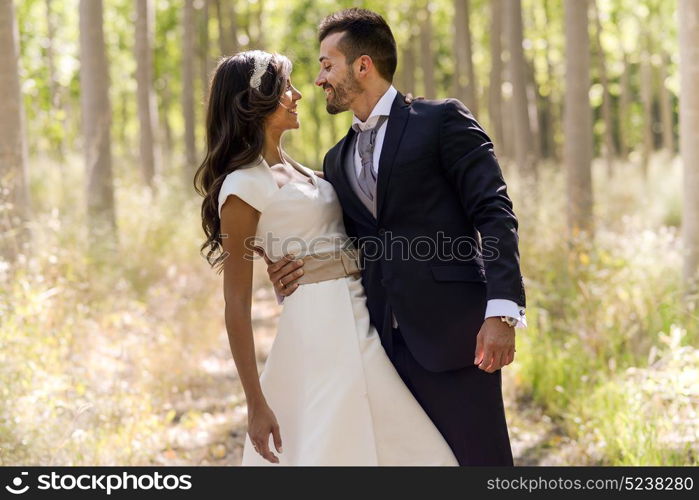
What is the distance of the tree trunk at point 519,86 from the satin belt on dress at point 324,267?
9.73 m

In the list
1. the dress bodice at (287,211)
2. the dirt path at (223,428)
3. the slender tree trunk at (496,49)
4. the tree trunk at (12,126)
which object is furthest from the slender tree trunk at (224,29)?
the dress bodice at (287,211)

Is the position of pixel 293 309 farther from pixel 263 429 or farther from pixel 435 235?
pixel 435 235

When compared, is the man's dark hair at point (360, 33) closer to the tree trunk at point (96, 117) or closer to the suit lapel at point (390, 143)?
the suit lapel at point (390, 143)

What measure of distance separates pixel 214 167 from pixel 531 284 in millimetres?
4498

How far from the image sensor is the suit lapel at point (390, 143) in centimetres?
319

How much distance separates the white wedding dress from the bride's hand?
0.10 metres

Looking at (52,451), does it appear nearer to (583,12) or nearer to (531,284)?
Result: (531,284)

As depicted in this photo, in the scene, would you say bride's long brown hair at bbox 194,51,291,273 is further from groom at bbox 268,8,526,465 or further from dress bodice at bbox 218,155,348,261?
groom at bbox 268,8,526,465

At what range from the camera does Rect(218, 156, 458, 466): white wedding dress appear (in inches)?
123

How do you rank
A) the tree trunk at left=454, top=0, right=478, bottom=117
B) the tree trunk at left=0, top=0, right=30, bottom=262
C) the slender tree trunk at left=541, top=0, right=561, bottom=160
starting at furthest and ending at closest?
the slender tree trunk at left=541, top=0, right=561, bottom=160 → the tree trunk at left=454, top=0, right=478, bottom=117 → the tree trunk at left=0, top=0, right=30, bottom=262

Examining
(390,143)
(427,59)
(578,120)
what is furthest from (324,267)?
(427,59)

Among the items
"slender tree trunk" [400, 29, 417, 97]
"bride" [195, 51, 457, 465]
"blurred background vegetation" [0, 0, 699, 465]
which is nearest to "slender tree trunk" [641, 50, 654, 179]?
"slender tree trunk" [400, 29, 417, 97]

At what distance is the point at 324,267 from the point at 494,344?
2.40 feet
